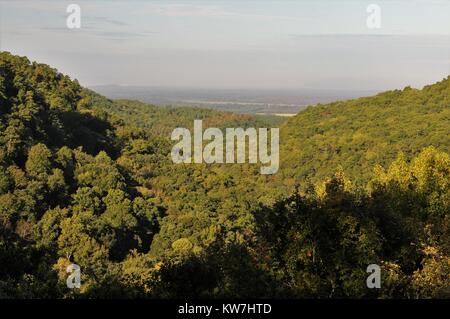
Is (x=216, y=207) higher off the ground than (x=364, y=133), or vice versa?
(x=364, y=133)

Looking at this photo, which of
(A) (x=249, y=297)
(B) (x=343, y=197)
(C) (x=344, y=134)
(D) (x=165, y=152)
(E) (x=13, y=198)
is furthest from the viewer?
(C) (x=344, y=134)

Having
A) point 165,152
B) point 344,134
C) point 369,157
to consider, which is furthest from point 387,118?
point 165,152

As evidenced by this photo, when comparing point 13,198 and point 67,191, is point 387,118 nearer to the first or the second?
point 67,191

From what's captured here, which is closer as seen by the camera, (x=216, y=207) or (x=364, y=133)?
(x=216, y=207)

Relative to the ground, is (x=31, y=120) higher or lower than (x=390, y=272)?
higher

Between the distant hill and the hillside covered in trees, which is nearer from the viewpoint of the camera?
the hillside covered in trees

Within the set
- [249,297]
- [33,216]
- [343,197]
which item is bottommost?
[33,216]

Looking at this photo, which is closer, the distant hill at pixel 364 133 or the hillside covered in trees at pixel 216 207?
the hillside covered in trees at pixel 216 207
